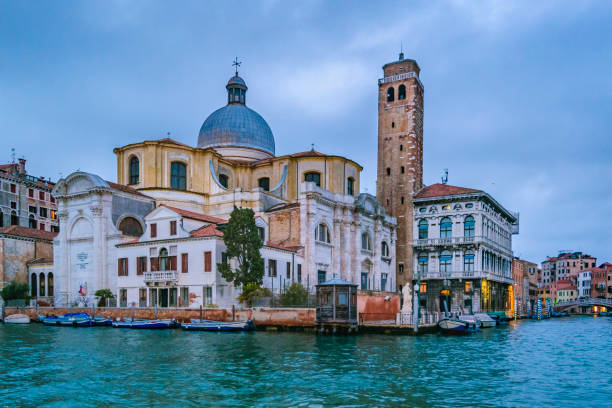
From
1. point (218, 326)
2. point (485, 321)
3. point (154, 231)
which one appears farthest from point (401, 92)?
point (218, 326)

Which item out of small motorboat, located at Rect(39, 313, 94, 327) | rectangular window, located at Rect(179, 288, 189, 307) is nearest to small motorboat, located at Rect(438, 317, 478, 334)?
rectangular window, located at Rect(179, 288, 189, 307)

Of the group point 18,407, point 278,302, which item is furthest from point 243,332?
point 18,407

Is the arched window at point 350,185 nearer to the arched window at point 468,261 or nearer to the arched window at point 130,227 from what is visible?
the arched window at point 468,261

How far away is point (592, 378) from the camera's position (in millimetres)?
16906

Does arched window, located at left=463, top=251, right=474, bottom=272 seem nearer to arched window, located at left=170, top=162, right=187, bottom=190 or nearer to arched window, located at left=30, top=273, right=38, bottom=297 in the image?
arched window, located at left=170, top=162, right=187, bottom=190

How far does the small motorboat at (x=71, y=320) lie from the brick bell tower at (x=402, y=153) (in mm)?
29428

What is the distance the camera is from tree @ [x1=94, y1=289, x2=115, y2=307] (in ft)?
123

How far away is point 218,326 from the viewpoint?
29.4 meters

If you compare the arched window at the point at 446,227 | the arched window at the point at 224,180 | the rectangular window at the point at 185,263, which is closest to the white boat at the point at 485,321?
the arched window at the point at 446,227

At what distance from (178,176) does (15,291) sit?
13959 millimetres

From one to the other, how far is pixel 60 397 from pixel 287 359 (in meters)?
7.74

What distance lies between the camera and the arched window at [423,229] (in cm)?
5309

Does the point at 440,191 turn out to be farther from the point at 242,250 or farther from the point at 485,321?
the point at 242,250

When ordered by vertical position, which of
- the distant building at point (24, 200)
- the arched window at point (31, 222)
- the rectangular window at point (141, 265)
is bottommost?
the rectangular window at point (141, 265)
